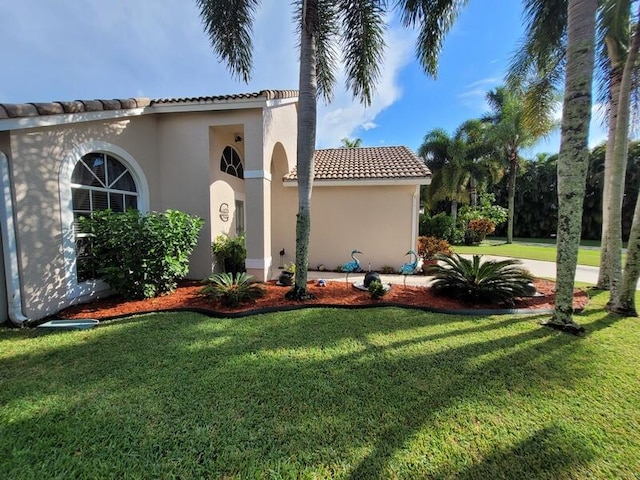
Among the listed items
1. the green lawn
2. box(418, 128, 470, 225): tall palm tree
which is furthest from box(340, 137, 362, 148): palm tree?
the green lawn

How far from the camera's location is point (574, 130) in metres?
4.87

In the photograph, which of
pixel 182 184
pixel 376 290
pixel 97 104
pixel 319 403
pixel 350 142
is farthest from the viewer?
pixel 350 142

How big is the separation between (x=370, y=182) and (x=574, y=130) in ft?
20.8

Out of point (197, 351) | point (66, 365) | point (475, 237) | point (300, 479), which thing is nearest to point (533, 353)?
point (300, 479)

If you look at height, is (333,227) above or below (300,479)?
above

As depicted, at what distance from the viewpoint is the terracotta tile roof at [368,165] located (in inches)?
424

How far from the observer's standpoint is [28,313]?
219 inches

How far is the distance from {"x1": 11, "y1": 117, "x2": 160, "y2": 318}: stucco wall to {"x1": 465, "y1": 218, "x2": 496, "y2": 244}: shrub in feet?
90.3

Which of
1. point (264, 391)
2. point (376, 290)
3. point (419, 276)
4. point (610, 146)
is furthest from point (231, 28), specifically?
point (610, 146)

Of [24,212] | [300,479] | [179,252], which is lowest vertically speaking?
[300,479]

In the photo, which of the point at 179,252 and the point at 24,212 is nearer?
the point at 24,212

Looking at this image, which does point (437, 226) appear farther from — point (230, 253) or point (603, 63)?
point (230, 253)

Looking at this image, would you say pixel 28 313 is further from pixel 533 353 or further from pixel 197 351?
pixel 533 353

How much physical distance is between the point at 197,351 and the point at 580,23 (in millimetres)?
8689
